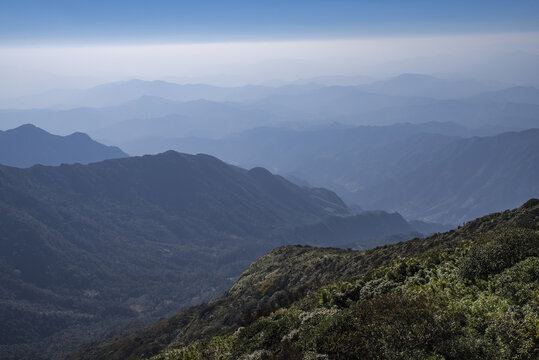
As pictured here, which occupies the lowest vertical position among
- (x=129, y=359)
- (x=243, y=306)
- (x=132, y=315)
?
(x=132, y=315)

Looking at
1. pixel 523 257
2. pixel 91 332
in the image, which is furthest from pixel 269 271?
pixel 91 332

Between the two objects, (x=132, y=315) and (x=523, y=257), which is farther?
(x=132, y=315)

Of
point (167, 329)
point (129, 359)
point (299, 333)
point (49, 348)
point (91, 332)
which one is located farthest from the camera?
point (91, 332)

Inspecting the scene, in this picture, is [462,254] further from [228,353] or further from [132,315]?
[132,315]

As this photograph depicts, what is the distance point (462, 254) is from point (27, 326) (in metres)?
198

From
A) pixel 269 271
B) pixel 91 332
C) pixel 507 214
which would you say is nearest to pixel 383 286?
pixel 507 214

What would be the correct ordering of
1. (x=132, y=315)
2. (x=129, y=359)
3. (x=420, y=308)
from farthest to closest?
(x=132, y=315) → (x=129, y=359) → (x=420, y=308)

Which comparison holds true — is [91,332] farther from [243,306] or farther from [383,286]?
[383,286]

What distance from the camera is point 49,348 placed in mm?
143875

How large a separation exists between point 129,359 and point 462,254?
176ft

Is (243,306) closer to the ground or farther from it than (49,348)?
farther from it

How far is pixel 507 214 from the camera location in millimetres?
38250

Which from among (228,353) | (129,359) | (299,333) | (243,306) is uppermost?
(299,333)

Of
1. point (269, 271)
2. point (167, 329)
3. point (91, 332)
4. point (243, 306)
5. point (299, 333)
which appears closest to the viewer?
point (299, 333)
